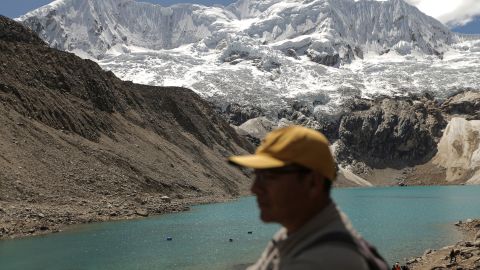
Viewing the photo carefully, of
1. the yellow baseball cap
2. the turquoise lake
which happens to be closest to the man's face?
the yellow baseball cap

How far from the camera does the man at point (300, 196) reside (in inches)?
132

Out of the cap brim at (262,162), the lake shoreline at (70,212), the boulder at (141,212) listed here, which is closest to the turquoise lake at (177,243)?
the boulder at (141,212)

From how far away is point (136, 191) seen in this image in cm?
8031

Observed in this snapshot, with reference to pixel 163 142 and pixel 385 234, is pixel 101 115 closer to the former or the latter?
pixel 163 142

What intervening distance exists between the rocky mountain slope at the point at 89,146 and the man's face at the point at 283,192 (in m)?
46.1

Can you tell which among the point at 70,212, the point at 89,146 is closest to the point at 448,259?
the point at 70,212

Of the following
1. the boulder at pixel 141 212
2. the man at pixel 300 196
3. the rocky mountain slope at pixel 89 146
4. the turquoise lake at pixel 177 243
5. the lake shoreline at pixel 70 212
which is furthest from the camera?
the boulder at pixel 141 212

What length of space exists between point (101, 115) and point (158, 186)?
21718 mm

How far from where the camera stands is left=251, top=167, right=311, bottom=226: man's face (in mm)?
3627

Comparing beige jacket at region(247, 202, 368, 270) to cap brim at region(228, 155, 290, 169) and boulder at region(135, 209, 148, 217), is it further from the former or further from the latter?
boulder at region(135, 209, 148, 217)

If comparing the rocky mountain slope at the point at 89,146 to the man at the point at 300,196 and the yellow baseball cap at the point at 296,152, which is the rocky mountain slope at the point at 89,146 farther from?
the yellow baseball cap at the point at 296,152

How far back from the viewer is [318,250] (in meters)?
3.27

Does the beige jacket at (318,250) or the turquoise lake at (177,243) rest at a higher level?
the beige jacket at (318,250)

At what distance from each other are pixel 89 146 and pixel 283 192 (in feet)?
276
